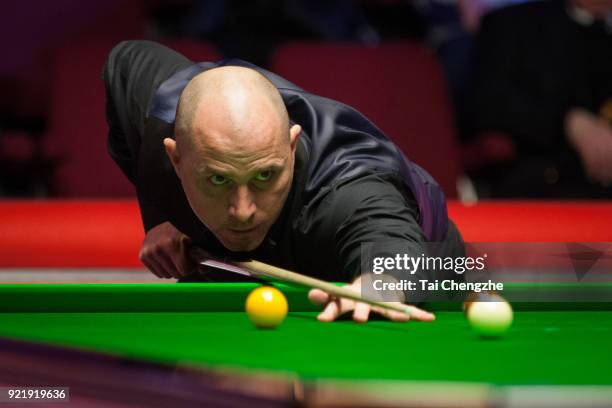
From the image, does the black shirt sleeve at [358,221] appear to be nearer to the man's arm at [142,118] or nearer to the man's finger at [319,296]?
the man's finger at [319,296]

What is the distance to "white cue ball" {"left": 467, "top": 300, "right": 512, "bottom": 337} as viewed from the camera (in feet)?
5.51

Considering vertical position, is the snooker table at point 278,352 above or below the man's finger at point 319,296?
below

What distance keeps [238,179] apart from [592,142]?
8.84 feet

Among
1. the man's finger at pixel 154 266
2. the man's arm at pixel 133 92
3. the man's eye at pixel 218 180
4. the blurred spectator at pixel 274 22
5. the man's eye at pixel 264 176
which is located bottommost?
the man's finger at pixel 154 266

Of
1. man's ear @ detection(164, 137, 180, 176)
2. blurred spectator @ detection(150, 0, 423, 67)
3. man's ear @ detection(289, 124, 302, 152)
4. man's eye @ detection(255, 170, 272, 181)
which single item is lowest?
man's eye @ detection(255, 170, 272, 181)

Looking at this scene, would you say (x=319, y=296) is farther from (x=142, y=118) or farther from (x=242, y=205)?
(x=142, y=118)

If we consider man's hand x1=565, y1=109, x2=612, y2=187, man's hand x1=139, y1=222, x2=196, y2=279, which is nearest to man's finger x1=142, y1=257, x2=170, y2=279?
man's hand x1=139, y1=222, x2=196, y2=279

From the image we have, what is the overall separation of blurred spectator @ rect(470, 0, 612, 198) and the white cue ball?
8.95ft

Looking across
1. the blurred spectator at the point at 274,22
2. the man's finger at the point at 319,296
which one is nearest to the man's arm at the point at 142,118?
the man's finger at the point at 319,296

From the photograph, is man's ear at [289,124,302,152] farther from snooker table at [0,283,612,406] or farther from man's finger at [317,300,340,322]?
man's finger at [317,300,340,322]

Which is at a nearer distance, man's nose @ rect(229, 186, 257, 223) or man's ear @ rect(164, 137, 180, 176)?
man's nose @ rect(229, 186, 257, 223)

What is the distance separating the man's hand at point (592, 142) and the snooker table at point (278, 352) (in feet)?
8.07

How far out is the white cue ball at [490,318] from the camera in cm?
168

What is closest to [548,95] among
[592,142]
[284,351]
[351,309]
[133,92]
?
[592,142]
